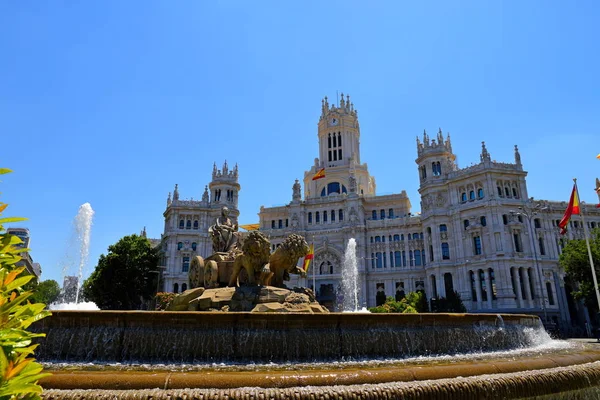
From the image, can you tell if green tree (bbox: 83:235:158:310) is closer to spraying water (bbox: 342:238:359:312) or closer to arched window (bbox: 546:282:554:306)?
spraying water (bbox: 342:238:359:312)

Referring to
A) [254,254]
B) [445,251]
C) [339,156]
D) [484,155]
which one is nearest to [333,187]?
[339,156]

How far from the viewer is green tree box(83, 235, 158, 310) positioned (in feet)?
200

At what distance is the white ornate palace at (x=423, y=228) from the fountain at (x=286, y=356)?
1635 inches

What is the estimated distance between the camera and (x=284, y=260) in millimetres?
17219

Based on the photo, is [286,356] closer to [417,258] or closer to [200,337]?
[200,337]

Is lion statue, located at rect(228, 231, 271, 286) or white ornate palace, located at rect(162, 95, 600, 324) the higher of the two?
white ornate palace, located at rect(162, 95, 600, 324)

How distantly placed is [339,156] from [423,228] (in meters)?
27.7

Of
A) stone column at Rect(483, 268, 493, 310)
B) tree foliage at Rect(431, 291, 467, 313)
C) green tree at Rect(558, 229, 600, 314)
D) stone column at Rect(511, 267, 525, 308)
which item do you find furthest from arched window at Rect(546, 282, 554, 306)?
green tree at Rect(558, 229, 600, 314)

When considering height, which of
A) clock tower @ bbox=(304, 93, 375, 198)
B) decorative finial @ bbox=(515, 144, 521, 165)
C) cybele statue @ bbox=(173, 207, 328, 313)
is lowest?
cybele statue @ bbox=(173, 207, 328, 313)

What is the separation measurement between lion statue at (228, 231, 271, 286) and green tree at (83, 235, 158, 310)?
52462mm

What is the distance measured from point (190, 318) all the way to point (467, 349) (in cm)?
Answer: 915

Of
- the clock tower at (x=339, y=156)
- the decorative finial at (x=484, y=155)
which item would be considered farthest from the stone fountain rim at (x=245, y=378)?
the clock tower at (x=339, y=156)

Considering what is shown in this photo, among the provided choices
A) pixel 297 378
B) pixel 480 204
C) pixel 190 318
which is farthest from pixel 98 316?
pixel 480 204

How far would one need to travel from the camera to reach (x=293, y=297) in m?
15.5
